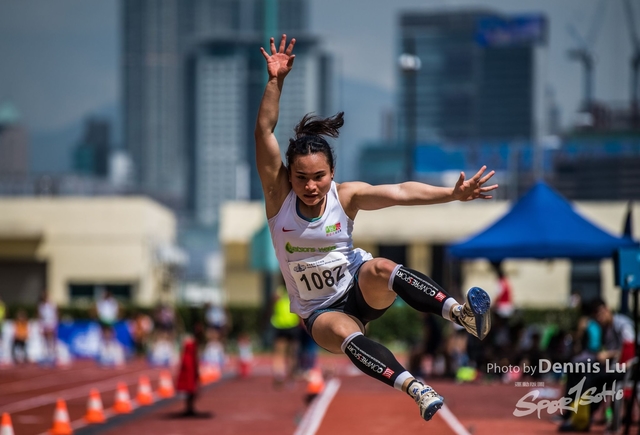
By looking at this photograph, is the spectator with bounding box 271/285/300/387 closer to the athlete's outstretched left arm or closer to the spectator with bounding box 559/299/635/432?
the spectator with bounding box 559/299/635/432

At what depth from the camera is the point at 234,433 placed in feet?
42.0

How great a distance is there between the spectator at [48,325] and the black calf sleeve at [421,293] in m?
22.4

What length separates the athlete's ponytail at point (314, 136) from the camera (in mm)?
7223

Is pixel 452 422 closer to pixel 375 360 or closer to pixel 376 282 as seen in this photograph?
pixel 376 282

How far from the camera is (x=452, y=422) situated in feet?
38.3

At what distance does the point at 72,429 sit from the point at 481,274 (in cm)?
2875

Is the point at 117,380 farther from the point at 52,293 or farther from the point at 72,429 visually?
the point at 52,293

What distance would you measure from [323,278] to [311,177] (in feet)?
2.41

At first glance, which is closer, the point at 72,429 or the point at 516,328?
the point at 72,429

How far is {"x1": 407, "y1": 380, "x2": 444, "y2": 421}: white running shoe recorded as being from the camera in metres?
6.53

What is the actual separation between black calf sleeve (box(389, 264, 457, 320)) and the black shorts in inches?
18.0

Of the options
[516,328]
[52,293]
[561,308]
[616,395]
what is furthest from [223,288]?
[616,395]

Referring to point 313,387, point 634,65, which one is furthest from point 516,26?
point 313,387

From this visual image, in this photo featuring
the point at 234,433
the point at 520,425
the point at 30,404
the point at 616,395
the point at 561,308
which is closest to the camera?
the point at 616,395
